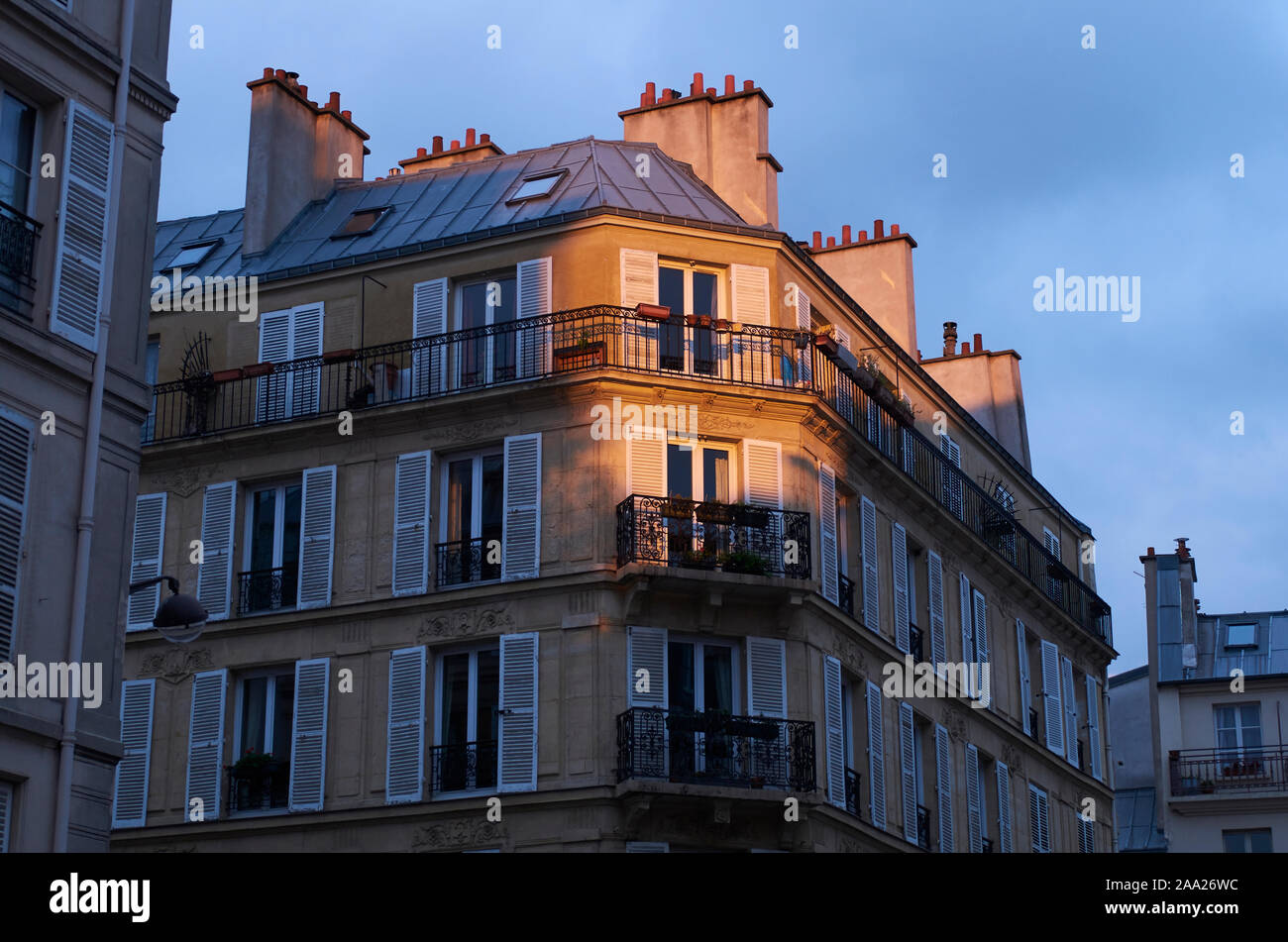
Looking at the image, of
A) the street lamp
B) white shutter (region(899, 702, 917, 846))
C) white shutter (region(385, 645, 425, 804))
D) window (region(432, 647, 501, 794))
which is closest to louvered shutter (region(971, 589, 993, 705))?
white shutter (region(899, 702, 917, 846))

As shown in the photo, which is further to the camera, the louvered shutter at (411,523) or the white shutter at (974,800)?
the white shutter at (974,800)

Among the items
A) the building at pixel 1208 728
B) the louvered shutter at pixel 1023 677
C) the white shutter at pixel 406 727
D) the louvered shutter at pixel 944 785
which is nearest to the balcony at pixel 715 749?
the white shutter at pixel 406 727

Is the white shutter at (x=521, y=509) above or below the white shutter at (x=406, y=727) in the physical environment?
above

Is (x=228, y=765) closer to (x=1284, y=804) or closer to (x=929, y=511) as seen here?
(x=929, y=511)

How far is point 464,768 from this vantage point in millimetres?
26172

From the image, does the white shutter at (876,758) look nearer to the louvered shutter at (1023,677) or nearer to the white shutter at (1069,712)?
the louvered shutter at (1023,677)

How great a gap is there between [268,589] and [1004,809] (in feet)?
40.1

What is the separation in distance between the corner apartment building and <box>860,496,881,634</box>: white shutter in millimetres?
102

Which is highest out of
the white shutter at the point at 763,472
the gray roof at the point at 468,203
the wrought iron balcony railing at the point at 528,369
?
the gray roof at the point at 468,203

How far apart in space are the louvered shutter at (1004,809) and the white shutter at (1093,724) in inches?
187

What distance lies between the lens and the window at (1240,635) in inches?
1956

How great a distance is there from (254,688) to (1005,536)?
13389 mm

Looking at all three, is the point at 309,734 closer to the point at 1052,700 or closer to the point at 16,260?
the point at 16,260
